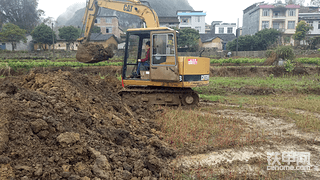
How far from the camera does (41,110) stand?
3758 millimetres

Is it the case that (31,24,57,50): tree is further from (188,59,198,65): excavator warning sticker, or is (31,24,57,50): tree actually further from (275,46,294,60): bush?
(188,59,198,65): excavator warning sticker

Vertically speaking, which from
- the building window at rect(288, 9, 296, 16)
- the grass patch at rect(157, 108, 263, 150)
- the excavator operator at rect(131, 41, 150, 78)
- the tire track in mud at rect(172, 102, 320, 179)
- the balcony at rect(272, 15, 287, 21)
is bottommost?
the tire track in mud at rect(172, 102, 320, 179)

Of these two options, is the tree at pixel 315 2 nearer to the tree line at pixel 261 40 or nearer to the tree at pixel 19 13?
the tree line at pixel 261 40

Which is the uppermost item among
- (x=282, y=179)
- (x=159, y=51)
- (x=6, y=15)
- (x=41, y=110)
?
(x=6, y=15)

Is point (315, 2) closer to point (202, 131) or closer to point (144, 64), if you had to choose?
point (144, 64)

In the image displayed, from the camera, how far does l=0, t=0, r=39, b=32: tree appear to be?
51234 mm

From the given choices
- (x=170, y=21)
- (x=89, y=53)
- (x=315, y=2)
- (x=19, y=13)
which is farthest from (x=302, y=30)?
(x=19, y=13)

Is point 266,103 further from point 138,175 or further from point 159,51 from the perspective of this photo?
point 138,175

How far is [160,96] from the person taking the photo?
8039 mm

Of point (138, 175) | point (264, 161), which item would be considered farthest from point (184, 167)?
point (264, 161)

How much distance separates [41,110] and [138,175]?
1.98 m

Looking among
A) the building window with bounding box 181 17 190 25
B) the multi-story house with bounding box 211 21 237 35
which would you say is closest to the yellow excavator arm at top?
the building window with bounding box 181 17 190 25

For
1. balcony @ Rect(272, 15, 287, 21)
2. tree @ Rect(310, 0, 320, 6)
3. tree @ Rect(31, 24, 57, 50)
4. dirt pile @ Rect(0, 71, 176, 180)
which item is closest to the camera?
dirt pile @ Rect(0, 71, 176, 180)

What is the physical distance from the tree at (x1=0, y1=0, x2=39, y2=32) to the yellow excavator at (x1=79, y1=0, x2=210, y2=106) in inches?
2108
